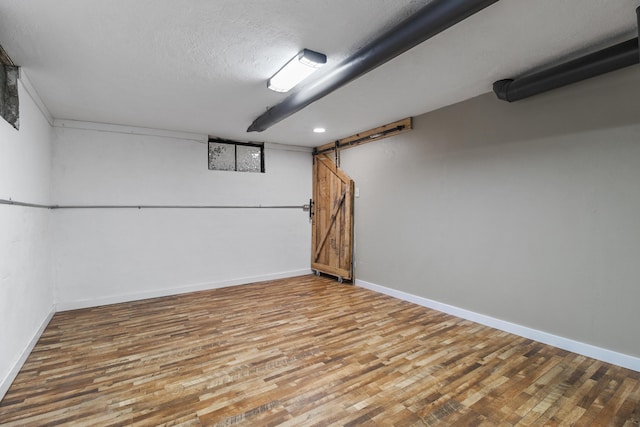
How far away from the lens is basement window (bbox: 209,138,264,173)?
516cm

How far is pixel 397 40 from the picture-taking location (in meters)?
1.93

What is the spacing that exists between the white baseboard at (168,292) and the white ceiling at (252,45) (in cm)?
251

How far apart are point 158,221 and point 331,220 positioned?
288 centimetres

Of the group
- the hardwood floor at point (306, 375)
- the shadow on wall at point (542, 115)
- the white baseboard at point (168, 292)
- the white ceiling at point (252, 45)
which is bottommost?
the hardwood floor at point (306, 375)

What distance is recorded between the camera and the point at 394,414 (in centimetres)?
191

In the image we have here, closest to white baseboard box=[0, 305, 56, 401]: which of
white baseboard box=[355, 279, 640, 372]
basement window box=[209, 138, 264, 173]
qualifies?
basement window box=[209, 138, 264, 173]

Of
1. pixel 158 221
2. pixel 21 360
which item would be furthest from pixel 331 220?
pixel 21 360

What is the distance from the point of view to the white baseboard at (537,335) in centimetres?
249

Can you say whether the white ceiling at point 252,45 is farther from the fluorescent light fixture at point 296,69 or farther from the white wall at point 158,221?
the white wall at point 158,221

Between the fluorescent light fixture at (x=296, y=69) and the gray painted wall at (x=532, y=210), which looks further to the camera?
the gray painted wall at (x=532, y=210)

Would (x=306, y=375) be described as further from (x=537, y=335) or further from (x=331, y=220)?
(x=331, y=220)

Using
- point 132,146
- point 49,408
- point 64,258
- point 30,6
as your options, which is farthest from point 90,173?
point 49,408

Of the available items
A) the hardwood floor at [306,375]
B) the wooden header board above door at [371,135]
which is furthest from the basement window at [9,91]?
the wooden header board above door at [371,135]

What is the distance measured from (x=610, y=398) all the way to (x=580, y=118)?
223 cm
